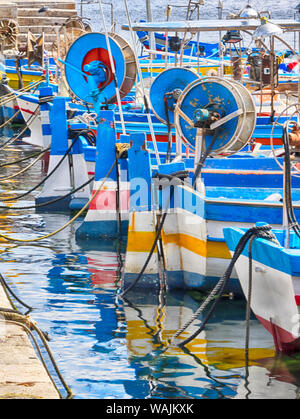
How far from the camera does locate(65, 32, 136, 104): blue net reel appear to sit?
12.8 m

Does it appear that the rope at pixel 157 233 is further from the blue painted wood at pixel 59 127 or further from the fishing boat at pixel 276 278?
the blue painted wood at pixel 59 127

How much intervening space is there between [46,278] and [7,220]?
10.3 ft

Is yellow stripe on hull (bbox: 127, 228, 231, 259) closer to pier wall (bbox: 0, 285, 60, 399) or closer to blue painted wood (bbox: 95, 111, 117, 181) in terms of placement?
blue painted wood (bbox: 95, 111, 117, 181)

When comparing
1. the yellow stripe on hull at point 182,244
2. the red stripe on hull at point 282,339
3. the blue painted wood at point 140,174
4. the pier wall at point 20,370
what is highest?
the blue painted wood at point 140,174

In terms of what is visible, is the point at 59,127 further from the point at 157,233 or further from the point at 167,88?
the point at 157,233

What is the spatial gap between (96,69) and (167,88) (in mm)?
2046

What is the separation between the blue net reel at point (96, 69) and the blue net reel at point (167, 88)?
6.10ft

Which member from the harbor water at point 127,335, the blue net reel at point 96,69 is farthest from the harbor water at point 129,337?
the blue net reel at point 96,69

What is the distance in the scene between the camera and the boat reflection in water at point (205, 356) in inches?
241

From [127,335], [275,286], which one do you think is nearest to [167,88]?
[127,335]

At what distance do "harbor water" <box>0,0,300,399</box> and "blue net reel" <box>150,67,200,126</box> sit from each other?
1.86 meters

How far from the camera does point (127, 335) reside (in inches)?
288
